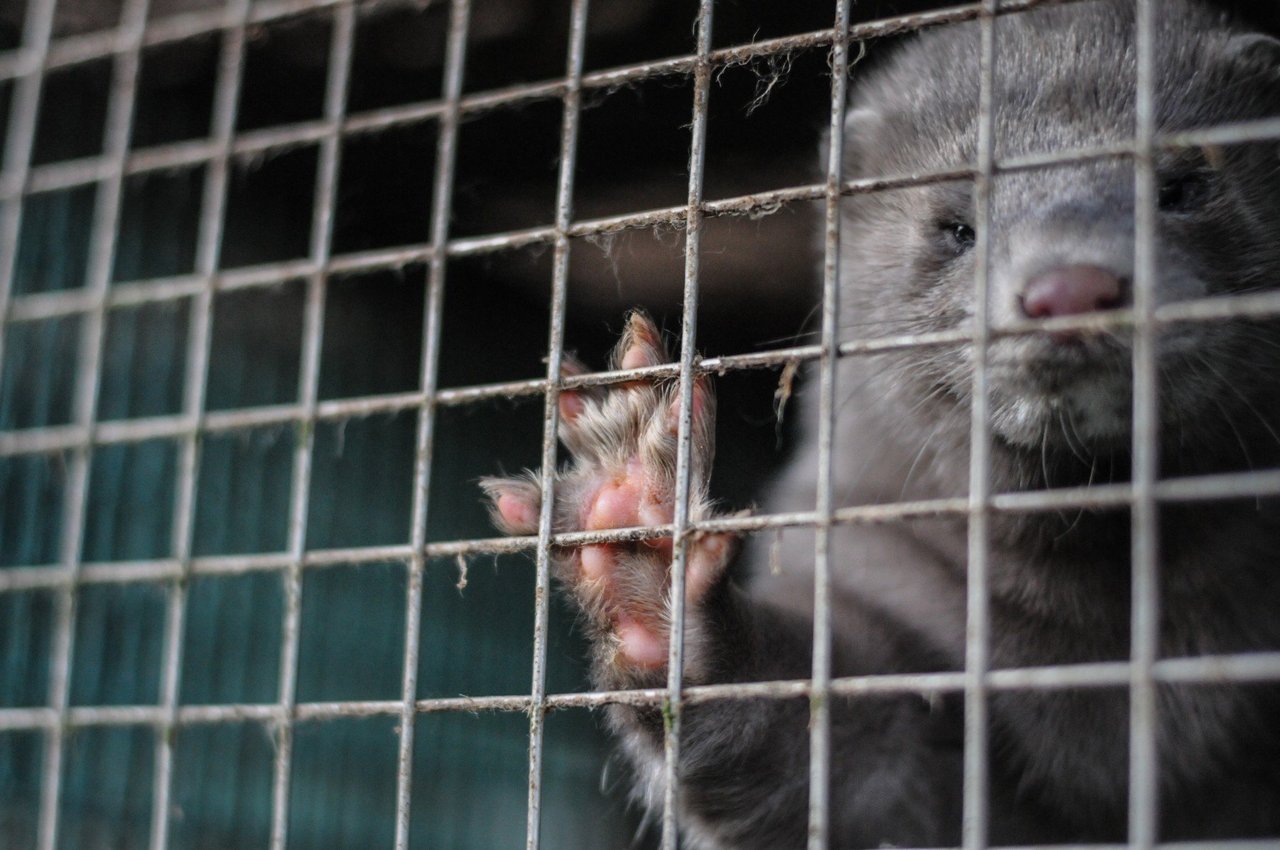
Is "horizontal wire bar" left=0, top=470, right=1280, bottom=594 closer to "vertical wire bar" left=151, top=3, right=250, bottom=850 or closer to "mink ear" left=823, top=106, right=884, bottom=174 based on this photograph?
"vertical wire bar" left=151, top=3, right=250, bottom=850

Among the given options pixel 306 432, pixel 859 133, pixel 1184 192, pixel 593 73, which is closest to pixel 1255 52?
pixel 1184 192

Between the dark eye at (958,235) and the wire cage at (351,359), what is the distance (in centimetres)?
17

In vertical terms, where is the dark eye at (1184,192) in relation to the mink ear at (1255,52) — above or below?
below

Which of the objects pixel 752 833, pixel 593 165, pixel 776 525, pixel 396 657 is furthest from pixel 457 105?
pixel 396 657

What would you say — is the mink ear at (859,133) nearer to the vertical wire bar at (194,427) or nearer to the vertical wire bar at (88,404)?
the vertical wire bar at (194,427)

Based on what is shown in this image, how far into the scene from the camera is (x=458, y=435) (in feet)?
11.1

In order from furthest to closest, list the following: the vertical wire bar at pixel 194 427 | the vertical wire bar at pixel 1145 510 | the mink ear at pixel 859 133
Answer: the mink ear at pixel 859 133, the vertical wire bar at pixel 194 427, the vertical wire bar at pixel 1145 510

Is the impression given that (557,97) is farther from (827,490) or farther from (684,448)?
(827,490)

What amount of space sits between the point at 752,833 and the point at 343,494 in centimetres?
161

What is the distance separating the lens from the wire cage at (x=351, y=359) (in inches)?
60.7

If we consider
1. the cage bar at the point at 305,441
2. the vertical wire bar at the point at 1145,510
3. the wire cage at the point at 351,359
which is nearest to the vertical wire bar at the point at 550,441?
the wire cage at the point at 351,359

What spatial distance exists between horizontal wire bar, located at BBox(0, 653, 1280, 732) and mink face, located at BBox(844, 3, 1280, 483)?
336 mm

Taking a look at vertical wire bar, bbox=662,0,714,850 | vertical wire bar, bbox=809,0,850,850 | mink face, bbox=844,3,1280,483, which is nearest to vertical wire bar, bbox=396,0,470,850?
vertical wire bar, bbox=662,0,714,850

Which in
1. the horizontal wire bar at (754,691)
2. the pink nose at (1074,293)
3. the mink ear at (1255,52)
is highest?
the mink ear at (1255,52)
